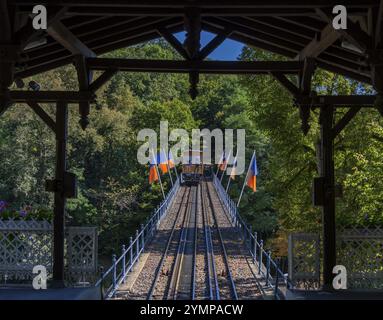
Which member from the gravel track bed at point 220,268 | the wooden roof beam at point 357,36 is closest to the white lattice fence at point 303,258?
the wooden roof beam at point 357,36

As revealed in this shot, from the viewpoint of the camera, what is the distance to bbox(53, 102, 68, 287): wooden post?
317 inches

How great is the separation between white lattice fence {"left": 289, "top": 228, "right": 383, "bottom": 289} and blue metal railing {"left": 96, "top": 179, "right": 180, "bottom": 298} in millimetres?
3349

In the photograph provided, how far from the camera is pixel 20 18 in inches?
230

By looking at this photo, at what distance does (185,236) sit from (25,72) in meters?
16.2

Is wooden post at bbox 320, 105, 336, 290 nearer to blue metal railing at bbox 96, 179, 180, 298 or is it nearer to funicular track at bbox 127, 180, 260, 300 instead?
blue metal railing at bbox 96, 179, 180, 298

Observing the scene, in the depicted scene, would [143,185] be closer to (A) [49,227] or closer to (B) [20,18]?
(A) [49,227]

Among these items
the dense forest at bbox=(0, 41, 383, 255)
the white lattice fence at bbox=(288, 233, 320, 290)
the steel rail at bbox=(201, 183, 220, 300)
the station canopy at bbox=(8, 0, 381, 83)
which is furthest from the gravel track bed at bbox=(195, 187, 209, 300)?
the station canopy at bbox=(8, 0, 381, 83)

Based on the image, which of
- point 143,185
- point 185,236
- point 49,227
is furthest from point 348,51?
point 143,185

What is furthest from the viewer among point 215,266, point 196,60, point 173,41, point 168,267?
point 215,266

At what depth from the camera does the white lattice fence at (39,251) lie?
8.51 metres

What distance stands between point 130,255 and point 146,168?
23.7 meters

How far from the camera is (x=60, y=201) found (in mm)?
8211

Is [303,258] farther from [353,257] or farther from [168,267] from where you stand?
[168,267]

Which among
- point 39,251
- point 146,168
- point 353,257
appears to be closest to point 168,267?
point 39,251
